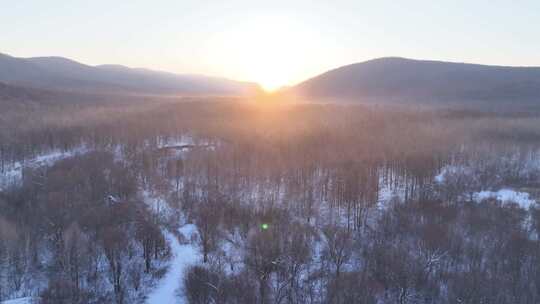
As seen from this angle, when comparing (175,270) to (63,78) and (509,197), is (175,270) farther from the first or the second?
(63,78)

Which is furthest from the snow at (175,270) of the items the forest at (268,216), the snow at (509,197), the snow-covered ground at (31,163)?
the snow at (509,197)

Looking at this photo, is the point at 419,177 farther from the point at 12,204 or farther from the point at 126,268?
the point at 12,204

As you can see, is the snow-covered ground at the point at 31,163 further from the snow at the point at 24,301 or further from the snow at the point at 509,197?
the snow at the point at 509,197

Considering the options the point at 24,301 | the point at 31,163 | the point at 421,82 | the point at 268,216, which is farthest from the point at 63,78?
the point at 24,301

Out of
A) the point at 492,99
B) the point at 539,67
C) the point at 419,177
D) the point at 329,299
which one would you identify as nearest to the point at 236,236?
the point at 329,299

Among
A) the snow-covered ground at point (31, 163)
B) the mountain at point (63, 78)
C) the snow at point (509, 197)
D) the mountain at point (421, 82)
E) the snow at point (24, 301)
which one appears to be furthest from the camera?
the mountain at point (63, 78)
